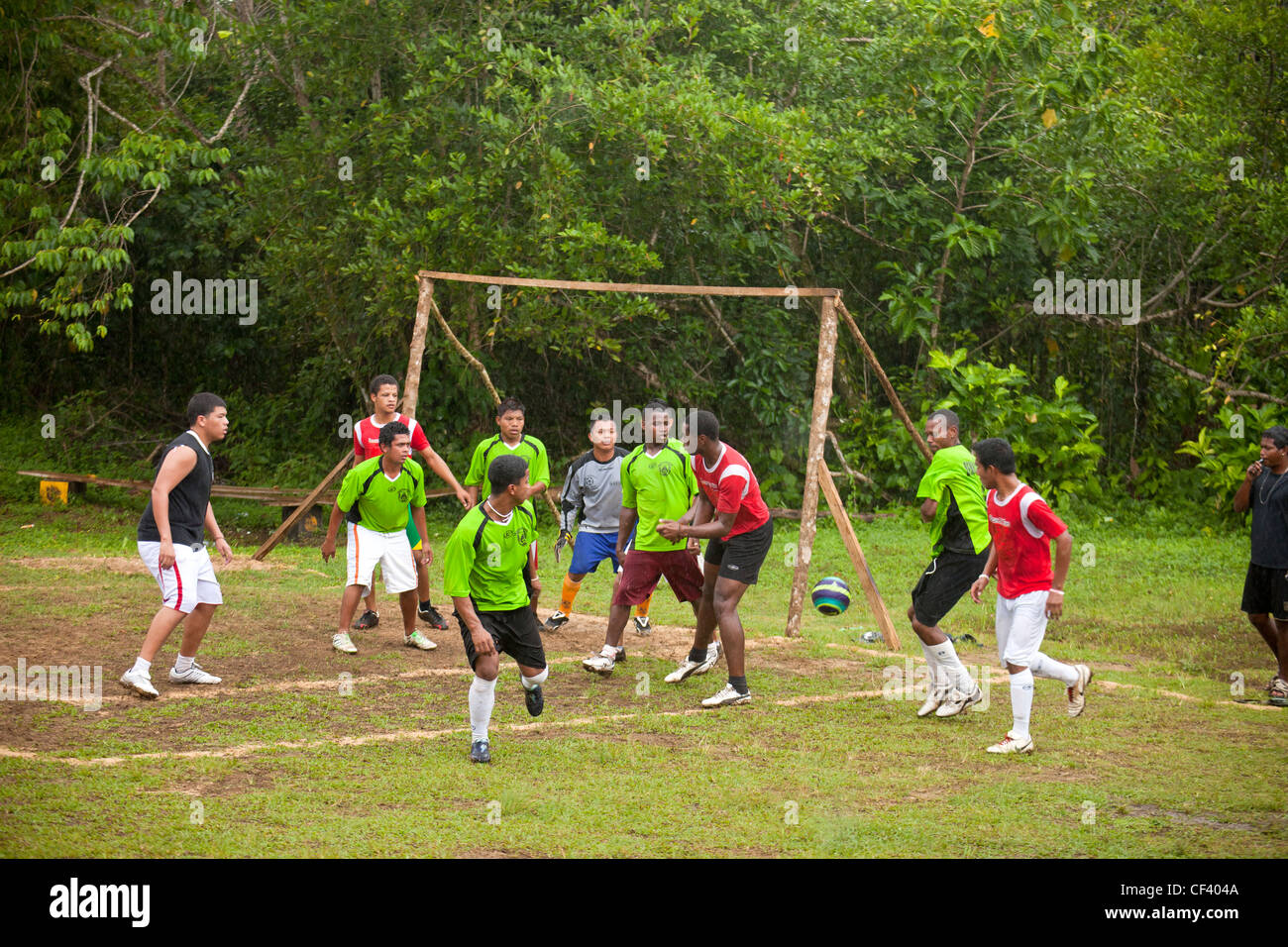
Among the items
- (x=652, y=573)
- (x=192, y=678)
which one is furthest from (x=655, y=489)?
(x=192, y=678)

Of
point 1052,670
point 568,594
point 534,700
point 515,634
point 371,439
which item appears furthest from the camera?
point 568,594

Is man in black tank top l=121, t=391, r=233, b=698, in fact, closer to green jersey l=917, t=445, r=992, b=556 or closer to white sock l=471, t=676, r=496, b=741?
white sock l=471, t=676, r=496, b=741

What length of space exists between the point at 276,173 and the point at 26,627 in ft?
27.3

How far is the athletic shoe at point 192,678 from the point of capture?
8281 millimetres

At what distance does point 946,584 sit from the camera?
26.0ft

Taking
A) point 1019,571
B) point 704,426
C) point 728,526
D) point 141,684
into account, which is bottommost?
point 141,684

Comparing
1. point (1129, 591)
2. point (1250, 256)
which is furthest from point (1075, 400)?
point (1129, 591)

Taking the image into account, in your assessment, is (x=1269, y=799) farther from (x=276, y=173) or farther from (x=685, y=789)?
(x=276, y=173)

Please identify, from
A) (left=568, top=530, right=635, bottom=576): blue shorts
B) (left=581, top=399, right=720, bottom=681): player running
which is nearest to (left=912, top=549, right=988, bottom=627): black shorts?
(left=581, top=399, right=720, bottom=681): player running

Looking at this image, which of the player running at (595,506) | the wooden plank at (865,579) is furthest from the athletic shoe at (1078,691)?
the player running at (595,506)

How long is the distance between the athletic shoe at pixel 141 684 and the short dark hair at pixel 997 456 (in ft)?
17.1

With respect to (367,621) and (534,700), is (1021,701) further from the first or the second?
(367,621)

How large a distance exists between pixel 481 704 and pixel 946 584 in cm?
303

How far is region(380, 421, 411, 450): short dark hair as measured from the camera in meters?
9.04
